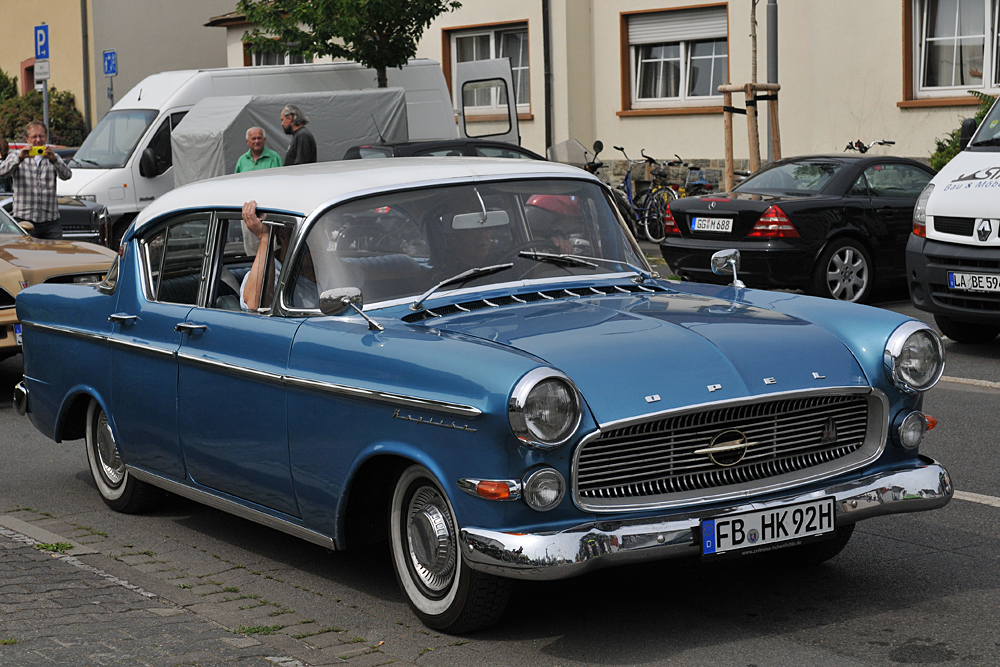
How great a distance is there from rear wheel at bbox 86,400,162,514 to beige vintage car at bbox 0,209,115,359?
311 centimetres

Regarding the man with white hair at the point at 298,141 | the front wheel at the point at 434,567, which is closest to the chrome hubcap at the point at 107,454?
the front wheel at the point at 434,567

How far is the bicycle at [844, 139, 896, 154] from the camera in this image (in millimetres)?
18672

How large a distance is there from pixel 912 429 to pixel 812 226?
28.0 ft

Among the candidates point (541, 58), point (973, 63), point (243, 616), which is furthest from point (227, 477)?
point (541, 58)

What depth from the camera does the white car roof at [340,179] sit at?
5.67 metres

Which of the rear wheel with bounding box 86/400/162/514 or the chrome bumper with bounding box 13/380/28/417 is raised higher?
the chrome bumper with bounding box 13/380/28/417

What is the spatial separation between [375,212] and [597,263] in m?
0.97

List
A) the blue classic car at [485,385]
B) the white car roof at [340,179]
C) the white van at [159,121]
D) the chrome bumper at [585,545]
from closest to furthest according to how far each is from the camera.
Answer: the chrome bumper at [585,545]
the blue classic car at [485,385]
the white car roof at [340,179]
the white van at [159,121]

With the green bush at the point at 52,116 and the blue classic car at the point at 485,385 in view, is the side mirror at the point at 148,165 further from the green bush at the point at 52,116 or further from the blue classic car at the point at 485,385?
the green bush at the point at 52,116

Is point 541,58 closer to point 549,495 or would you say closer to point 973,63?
point 973,63

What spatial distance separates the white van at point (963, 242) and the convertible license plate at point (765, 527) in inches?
241

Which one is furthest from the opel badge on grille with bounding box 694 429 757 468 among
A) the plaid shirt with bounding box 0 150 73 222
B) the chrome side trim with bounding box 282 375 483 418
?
the plaid shirt with bounding box 0 150 73 222

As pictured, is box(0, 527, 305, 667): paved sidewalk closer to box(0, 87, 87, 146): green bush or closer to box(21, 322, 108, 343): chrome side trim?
box(21, 322, 108, 343): chrome side trim

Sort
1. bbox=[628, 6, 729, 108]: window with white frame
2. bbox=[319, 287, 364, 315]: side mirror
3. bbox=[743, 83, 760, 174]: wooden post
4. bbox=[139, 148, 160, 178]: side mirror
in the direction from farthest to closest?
1. bbox=[628, 6, 729, 108]: window with white frame
2. bbox=[139, 148, 160, 178]: side mirror
3. bbox=[743, 83, 760, 174]: wooden post
4. bbox=[319, 287, 364, 315]: side mirror
